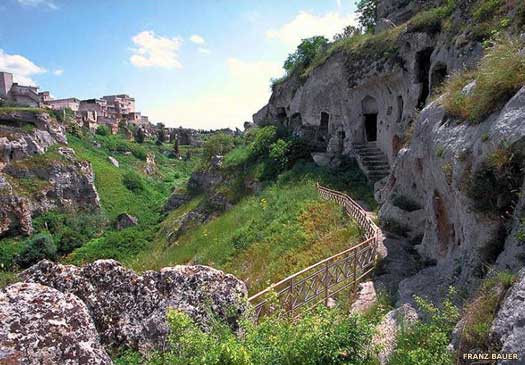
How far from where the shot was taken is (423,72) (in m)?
17.7

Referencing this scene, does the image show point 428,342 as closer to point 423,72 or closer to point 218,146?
point 423,72

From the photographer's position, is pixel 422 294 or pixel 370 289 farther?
pixel 370 289

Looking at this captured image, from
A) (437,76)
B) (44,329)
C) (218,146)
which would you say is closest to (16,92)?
(218,146)

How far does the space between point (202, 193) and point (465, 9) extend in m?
25.6

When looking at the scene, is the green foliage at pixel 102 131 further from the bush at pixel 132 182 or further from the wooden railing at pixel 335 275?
the wooden railing at pixel 335 275

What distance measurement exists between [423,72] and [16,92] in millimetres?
81006

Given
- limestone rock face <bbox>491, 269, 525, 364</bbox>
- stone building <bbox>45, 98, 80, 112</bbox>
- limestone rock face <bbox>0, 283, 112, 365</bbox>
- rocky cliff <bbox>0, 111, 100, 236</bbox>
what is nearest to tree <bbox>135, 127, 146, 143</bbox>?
stone building <bbox>45, 98, 80, 112</bbox>

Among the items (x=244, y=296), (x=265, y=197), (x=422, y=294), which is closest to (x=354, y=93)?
(x=265, y=197)

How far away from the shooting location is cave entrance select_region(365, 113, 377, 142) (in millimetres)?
24294

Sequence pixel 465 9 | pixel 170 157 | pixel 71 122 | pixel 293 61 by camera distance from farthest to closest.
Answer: pixel 170 157
pixel 71 122
pixel 293 61
pixel 465 9

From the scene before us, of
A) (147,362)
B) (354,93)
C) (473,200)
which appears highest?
(354,93)

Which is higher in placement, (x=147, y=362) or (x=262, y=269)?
(x=147, y=362)

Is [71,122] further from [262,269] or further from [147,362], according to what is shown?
[147,362]

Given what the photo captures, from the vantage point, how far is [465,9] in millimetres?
13102
